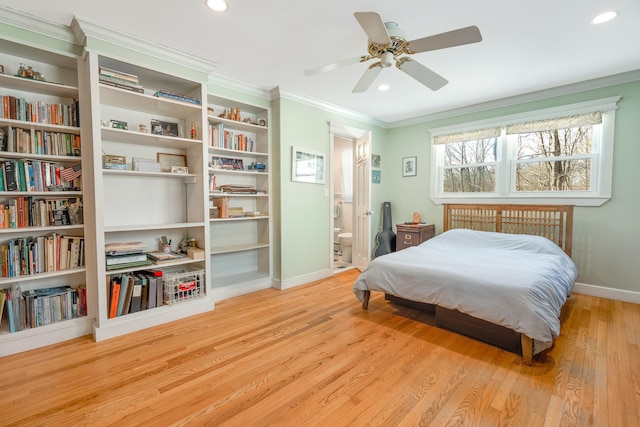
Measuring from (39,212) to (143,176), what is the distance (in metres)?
0.83

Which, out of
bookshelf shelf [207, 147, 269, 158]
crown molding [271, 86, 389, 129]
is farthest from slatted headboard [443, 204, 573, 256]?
bookshelf shelf [207, 147, 269, 158]

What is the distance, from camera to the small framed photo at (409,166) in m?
4.78

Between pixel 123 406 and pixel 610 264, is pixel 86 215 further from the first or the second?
pixel 610 264

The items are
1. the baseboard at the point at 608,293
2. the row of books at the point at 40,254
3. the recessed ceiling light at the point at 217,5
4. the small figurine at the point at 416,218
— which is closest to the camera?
the recessed ceiling light at the point at 217,5

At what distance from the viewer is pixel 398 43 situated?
2.09 meters

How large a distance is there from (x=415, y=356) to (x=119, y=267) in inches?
97.9

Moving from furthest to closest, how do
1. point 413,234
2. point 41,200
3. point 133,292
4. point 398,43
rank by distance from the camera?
point 413,234 → point 133,292 → point 41,200 → point 398,43

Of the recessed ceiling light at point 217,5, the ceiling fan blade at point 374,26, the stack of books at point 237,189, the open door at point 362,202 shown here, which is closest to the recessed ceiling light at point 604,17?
the ceiling fan blade at point 374,26

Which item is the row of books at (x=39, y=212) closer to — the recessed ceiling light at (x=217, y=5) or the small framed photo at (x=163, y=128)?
the small framed photo at (x=163, y=128)

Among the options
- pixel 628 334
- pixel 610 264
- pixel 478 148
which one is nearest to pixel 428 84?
pixel 478 148

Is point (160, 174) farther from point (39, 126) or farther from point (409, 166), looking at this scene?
point (409, 166)

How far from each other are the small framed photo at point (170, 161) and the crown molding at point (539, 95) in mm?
3548

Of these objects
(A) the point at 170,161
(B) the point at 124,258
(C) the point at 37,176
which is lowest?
(B) the point at 124,258

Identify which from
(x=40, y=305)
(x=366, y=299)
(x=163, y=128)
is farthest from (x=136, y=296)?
(x=366, y=299)
